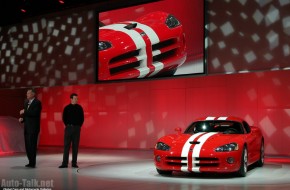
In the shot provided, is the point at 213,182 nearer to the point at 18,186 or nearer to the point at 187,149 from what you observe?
the point at 187,149

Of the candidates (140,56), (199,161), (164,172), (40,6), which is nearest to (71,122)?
(164,172)

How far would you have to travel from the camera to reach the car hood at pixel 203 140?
7434 mm

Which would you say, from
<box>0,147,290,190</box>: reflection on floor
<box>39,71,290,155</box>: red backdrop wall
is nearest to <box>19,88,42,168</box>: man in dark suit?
<box>0,147,290,190</box>: reflection on floor

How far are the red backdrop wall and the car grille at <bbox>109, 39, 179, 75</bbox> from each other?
1.85 meters

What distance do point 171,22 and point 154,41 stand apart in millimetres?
672

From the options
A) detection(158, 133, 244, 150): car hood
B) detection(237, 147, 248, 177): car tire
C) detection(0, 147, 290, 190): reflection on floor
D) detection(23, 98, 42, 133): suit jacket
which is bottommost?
detection(0, 147, 290, 190): reflection on floor

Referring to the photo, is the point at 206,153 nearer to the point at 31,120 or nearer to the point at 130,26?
the point at 31,120

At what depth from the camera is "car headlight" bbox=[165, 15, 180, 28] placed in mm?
12134

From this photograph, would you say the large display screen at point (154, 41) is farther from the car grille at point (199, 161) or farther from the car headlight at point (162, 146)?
the car grille at point (199, 161)

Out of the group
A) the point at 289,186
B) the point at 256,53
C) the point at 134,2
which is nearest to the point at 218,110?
the point at 256,53

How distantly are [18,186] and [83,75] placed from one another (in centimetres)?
817

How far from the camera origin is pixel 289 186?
250 inches

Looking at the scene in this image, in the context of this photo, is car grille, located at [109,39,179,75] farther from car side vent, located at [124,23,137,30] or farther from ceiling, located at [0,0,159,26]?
ceiling, located at [0,0,159,26]

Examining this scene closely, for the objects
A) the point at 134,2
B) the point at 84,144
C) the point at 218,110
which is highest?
the point at 134,2
